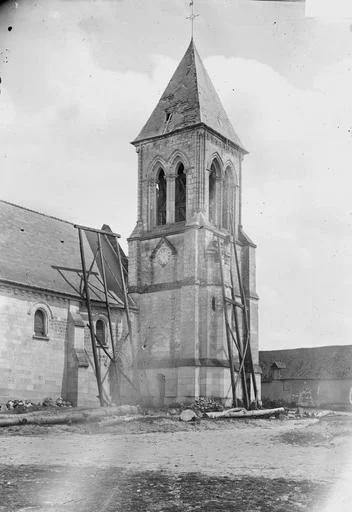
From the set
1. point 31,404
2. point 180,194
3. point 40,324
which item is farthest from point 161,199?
point 31,404

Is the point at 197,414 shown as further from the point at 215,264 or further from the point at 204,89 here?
the point at 204,89

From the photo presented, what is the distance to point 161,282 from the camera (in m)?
33.1

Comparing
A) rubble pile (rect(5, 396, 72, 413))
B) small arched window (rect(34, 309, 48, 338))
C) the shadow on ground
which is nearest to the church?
small arched window (rect(34, 309, 48, 338))

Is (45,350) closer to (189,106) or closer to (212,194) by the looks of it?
(212,194)

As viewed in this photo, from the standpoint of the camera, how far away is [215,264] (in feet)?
105

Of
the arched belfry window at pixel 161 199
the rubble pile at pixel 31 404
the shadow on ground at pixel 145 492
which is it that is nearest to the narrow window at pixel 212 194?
the arched belfry window at pixel 161 199

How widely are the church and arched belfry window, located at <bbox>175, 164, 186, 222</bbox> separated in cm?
7

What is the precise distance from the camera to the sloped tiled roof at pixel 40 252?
90.8 feet

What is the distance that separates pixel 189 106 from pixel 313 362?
2804cm

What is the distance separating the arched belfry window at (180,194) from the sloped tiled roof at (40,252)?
4717mm

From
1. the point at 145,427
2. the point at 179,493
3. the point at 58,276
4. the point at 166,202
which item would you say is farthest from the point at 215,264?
the point at 179,493

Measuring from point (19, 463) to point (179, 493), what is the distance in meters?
3.85

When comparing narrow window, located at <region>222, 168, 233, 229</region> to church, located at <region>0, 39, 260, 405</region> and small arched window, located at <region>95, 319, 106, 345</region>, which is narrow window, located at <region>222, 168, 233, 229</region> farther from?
small arched window, located at <region>95, 319, 106, 345</region>

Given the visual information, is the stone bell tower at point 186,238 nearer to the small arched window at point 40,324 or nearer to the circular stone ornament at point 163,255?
the circular stone ornament at point 163,255
